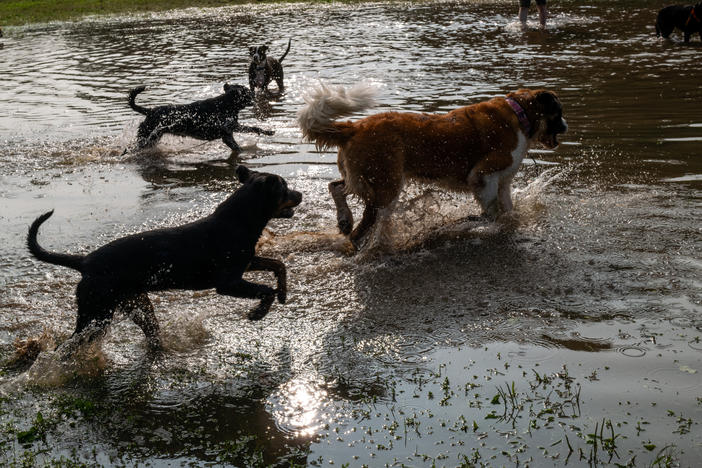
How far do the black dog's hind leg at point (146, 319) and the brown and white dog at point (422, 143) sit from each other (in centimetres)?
214

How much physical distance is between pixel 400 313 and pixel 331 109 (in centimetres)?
192

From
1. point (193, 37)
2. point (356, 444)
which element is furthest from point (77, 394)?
point (193, 37)

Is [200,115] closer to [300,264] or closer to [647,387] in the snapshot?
[300,264]

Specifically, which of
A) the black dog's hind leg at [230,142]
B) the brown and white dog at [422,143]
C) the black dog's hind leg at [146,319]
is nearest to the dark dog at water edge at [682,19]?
the brown and white dog at [422,143]

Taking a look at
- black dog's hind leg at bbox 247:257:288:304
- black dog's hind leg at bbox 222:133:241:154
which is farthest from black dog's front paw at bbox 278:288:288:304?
black dog's hind leg at bbox 222:133:241:154

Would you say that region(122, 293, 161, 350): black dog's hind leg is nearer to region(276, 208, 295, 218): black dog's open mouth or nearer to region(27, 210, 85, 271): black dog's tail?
region(27, 210, 85, 271): black dog's tail

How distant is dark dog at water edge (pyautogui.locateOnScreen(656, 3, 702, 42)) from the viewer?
1575 centimetres

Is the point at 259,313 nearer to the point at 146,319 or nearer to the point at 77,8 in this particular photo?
the point at 146,319

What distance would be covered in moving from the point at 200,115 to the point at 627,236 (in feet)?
19.9

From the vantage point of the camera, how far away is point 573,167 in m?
8.72

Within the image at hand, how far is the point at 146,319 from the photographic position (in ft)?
17.6

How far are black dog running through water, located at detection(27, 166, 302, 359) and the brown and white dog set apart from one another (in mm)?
999

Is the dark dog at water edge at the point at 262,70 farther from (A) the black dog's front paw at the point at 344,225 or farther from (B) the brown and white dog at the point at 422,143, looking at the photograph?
(A) the black dog's front paw at the point at 344,225

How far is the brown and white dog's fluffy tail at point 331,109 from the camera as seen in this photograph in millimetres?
6434
